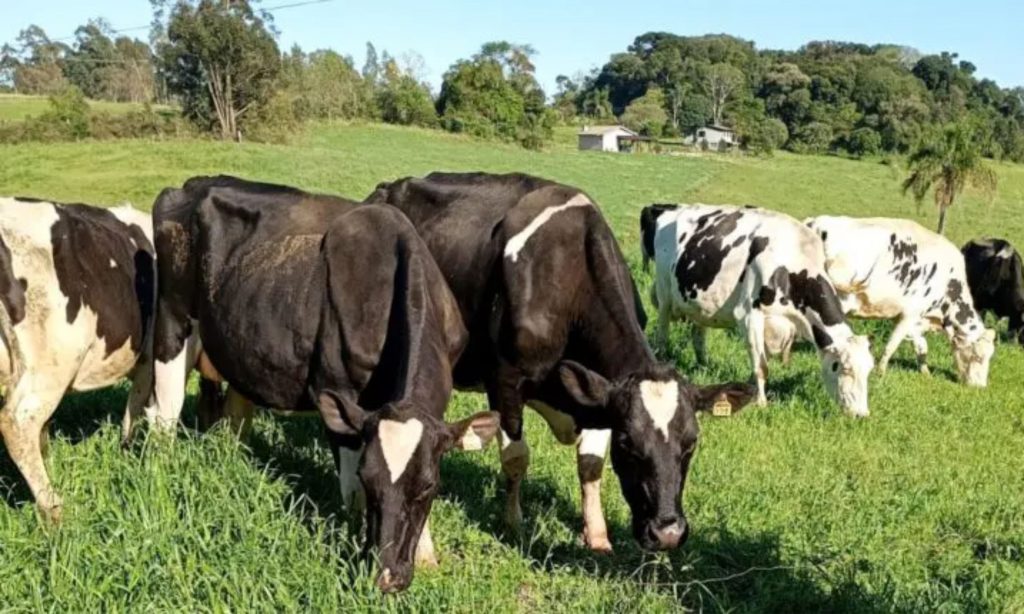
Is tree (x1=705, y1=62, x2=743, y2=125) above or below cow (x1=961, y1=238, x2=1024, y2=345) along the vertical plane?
above

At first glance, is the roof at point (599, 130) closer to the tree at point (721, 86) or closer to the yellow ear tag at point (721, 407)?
the tree at point (721, 86)

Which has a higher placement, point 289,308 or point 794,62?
point 794,62

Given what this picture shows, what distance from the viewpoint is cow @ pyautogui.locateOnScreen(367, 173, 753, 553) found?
15.2 feet

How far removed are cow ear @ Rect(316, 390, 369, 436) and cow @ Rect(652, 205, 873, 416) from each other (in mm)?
5745

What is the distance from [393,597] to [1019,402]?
8.68 meters

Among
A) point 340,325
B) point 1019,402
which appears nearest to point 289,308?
point 340,325

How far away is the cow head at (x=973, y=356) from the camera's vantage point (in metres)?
11.1

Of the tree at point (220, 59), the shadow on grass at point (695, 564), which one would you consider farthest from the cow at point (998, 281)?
the tree at point (220, 59)

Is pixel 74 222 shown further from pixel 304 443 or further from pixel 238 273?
pixel 304 443

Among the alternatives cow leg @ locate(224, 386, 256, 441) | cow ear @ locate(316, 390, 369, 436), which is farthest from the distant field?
cow ear @ locate(316, 390, 369, 436)

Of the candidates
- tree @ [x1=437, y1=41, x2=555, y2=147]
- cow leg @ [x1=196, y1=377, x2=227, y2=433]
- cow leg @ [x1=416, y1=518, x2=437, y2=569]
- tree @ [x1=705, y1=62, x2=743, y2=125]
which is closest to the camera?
cow leg @ [x1=416, y1=518, x2=437, y2=569]

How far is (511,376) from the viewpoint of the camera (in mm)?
5711

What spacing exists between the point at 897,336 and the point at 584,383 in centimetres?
798

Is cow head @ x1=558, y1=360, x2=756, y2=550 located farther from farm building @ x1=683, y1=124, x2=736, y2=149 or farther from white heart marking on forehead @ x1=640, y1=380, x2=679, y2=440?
farm building @ x1=683, y1=124, x2=736, y2=149
